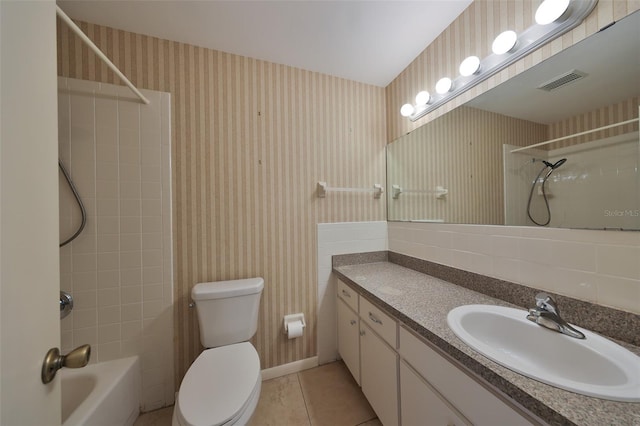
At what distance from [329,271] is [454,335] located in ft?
3.29

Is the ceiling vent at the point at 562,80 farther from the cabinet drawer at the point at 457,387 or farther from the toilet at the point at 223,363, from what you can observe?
the toilet at the point at 223,363

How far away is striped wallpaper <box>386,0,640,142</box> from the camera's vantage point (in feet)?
2.52

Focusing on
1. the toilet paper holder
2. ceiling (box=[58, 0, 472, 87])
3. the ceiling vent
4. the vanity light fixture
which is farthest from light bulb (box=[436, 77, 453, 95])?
the toilet paper holder

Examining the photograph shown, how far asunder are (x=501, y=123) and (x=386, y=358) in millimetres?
1334

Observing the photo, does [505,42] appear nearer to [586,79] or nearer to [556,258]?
[586,79]

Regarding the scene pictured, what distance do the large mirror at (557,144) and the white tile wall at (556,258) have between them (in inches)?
2.0

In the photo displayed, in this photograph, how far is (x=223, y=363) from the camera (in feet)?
3.55

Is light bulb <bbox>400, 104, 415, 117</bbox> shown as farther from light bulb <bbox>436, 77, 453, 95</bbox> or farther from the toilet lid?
the toilet lid

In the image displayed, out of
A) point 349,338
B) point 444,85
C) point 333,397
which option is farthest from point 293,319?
point 444,85

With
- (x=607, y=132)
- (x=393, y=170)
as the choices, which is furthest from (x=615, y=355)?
(x=393, y=170)

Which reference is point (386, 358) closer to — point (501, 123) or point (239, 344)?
point (239, 344)

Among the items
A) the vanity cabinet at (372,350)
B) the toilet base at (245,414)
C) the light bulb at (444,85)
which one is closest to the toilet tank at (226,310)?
the toilet base at (245,414)

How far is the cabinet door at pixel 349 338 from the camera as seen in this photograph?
4.32 ft

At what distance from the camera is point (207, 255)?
1.38 m
